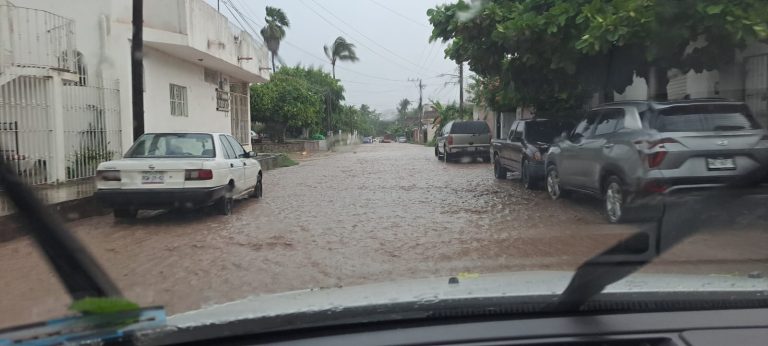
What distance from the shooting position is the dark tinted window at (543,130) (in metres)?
13.1

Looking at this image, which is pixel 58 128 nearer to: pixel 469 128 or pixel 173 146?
pixel 173 146

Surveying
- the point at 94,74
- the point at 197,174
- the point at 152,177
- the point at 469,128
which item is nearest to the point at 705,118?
the point at 197,174

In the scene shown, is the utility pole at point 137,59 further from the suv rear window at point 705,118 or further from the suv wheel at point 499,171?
the suv rear window at point 705,118

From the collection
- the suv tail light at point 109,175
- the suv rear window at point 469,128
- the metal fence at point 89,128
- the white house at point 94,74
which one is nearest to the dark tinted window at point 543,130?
the suv tail light at point 109,175

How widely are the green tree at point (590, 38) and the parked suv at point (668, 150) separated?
1.11 m

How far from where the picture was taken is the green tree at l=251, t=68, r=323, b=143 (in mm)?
34281

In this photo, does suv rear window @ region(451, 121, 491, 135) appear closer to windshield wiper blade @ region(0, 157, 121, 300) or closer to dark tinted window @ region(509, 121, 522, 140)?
dark tinted window @ region(509, 121, 522, 140)

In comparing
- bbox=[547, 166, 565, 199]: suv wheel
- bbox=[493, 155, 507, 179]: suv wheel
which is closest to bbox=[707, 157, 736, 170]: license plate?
bbox=[547, 166, 565, 199]: suv wheel

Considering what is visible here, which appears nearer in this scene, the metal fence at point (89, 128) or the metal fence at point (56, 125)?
the metal fence at point (56, 125)

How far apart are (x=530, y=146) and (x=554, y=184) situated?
5.99 feet

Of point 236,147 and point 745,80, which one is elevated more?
point 745,80

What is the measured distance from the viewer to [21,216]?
1.82 metres

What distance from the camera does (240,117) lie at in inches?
1016

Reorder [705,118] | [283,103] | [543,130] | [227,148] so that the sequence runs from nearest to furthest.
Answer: [705,118] → [227,148] → [543,130] → [283,103]
